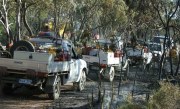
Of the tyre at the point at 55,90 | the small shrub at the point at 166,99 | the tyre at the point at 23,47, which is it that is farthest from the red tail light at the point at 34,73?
the small shrub at the point at 166,99

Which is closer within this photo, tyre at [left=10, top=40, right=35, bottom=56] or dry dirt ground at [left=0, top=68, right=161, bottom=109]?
dry dirt ground at [left=0, top=68, right=161, bottom=109]

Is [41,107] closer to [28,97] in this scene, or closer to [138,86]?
[28,97]

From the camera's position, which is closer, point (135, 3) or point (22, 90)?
point (22, 90)

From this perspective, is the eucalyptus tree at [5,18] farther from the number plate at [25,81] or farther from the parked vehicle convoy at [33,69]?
the number plate at [25,81]

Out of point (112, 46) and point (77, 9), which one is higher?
point (77, 9)

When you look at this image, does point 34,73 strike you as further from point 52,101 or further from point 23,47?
point 23,47

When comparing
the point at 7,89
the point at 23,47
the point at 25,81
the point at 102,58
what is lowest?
the point at 7,89

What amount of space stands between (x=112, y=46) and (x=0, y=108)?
1462 cm

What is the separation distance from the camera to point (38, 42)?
16.2m

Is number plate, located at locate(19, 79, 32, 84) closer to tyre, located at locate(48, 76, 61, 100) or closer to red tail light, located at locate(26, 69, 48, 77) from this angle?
red tail light, located at locate(26, 69, 48, 77)

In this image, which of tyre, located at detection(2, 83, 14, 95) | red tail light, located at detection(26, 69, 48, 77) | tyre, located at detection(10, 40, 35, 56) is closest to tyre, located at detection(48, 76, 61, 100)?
red tail light, located at detection(26, 69, 48, 77)

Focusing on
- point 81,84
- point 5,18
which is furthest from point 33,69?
point 5,18

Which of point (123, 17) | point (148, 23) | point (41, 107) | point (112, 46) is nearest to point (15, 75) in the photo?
point (41, 107)

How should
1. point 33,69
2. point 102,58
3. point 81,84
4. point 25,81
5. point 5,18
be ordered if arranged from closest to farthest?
1. point 33,69
2. point 25,81
3. point 81,84
4. point 102,58
5. point 5,18
